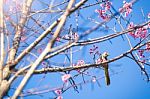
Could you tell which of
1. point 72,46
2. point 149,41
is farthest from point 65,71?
point 149,41

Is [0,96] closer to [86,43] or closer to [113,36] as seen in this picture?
[86,43]

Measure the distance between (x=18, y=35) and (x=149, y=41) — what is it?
2.26m

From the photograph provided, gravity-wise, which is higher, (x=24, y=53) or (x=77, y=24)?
(x=77, y=24)

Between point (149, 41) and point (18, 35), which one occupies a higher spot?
point (18, 35)

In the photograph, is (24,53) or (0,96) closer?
(0,96)

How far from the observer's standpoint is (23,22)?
474cm

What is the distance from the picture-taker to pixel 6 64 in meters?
4.13

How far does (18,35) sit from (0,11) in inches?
24.2

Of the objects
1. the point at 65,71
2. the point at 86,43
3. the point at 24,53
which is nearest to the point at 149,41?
the point at 86,43

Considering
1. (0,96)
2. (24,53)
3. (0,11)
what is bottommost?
(0,96)

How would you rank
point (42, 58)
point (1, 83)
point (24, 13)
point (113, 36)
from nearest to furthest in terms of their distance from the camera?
point (42, 58), point (113, 36), point (1, 83), point (24, 13)

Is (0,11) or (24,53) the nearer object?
(24,53)

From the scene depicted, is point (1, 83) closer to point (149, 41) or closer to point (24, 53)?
point (24, 53)

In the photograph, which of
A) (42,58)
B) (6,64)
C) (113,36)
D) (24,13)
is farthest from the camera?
(24,13)
